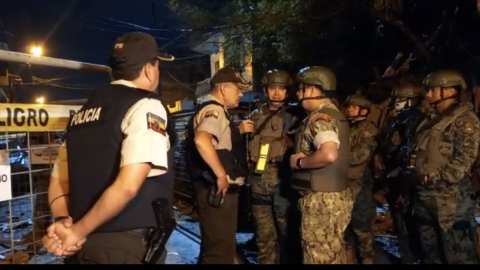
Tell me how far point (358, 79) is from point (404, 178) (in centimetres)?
753

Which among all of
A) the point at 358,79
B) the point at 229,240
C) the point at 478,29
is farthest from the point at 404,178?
the point at 358,79

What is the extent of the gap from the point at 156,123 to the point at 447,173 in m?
3.10

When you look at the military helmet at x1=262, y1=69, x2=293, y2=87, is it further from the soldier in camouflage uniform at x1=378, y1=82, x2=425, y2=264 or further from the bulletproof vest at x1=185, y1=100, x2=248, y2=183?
the soldier in camouflage uniform at x1=378, y1=82, x2=425, y2=264

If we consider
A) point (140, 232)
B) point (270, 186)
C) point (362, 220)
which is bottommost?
point (362, 220)

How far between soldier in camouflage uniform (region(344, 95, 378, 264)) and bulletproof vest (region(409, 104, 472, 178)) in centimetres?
95

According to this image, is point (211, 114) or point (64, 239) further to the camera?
point (211, 114)

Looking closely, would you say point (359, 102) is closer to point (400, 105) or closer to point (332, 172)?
point (400, 105)

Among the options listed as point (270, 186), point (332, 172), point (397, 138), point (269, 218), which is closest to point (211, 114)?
point (332, 172)

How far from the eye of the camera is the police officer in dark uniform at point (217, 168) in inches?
158

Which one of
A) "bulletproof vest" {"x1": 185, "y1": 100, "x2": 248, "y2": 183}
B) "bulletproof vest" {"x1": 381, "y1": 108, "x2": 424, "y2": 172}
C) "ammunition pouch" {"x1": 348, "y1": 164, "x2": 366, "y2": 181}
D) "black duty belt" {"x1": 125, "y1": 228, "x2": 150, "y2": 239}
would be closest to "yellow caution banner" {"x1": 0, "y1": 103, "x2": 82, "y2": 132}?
"bulletproof vest" {"x1": 185, "y1": 100, "x2": 248, "y2": 183}

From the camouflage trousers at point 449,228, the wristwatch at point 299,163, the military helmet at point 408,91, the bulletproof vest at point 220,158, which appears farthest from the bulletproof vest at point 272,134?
the military helmet at point 408,91

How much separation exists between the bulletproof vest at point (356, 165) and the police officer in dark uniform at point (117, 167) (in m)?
3.47

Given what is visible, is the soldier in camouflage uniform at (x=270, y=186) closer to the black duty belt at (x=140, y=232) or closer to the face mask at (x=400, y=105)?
the face mask at (x=400, y=105)

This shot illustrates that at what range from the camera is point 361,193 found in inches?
222
